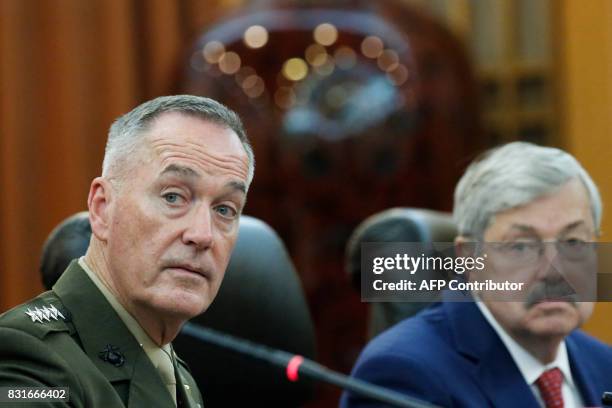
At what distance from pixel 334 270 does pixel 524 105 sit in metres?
1.00

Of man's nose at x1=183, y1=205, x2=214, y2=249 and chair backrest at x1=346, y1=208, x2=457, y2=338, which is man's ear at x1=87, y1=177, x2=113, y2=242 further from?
chair backrest at x1=346, y1=208, x2=457, y2=338

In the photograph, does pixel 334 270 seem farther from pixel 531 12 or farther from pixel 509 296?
pixel 509 296

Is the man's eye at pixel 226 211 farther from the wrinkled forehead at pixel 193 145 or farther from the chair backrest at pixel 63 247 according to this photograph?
the chair backrest at pixel 63 247

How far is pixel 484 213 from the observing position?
182 cm

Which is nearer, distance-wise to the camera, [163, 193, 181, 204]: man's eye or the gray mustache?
[163, 193, 181, 204]: man's eye

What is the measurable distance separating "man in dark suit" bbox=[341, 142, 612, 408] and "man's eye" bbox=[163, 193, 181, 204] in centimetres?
54

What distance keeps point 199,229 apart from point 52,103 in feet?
7.23

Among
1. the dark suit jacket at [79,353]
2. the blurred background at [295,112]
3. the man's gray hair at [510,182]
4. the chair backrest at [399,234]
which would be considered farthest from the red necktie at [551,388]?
the blurred background at [295,112]

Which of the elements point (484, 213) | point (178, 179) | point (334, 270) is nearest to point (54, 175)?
point (334, 270)

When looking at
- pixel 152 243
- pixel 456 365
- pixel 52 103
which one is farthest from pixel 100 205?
pixel 52 103

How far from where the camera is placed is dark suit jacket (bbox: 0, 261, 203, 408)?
1.11m

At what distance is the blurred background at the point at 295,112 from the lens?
129 inches

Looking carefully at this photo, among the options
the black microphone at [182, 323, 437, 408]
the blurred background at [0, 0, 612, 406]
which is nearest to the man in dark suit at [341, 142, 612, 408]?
the black microphone at [182, 323, 437, 408]

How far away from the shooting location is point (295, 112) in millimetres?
3289
